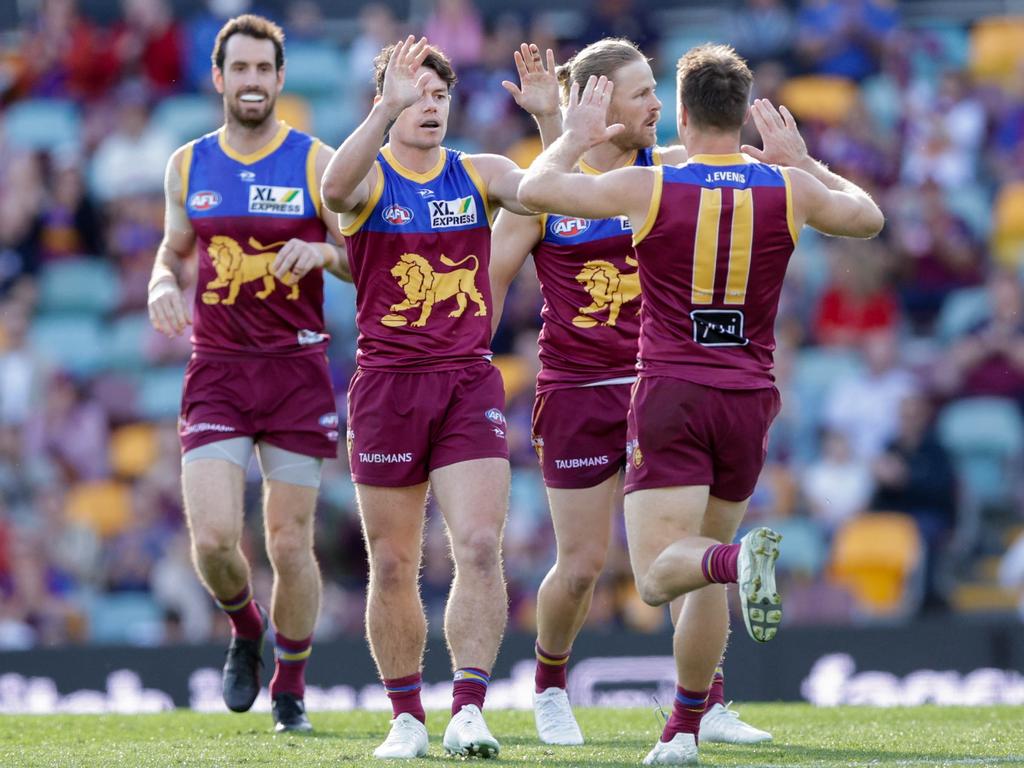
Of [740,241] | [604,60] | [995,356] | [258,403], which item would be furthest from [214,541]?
[995,356]

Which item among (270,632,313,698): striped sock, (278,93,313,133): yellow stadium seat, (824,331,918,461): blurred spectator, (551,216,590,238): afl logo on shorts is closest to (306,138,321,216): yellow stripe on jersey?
(551,216,590,238): afl logo on shorts

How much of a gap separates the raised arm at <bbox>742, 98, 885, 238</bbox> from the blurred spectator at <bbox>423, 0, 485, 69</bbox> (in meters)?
10.8

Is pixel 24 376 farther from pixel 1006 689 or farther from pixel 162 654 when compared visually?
pixel 1006 689

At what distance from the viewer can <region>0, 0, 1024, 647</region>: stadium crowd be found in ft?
44.8

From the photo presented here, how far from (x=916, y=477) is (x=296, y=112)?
300 inches

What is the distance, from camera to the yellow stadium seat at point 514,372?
14555 mm

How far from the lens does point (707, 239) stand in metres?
6.18

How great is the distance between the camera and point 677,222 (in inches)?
243

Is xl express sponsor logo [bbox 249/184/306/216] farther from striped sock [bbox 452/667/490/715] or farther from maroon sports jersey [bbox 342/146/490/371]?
striped sock [bbox 452/667/490/715]

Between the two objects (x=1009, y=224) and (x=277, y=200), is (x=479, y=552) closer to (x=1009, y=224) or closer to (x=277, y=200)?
(x=277, y=200)

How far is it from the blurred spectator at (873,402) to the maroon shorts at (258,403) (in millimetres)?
6889

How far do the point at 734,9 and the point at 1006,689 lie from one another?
8.65 metres

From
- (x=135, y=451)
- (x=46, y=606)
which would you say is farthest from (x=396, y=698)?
(x=135, y=451)

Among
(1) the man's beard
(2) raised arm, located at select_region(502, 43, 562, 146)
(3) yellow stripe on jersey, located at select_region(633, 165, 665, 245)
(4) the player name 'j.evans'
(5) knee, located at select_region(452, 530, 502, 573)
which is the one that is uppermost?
(2) raised arm, located at select_region(502, 43, 562, 146)
